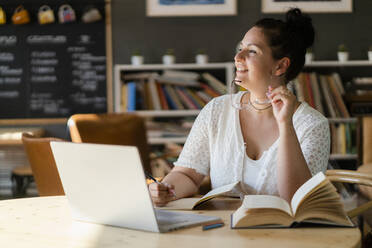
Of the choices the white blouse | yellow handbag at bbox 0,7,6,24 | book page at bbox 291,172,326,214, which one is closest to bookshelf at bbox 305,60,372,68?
the white blouse

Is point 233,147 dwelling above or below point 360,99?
above

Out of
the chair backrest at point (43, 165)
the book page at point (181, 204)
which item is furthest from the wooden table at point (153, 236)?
the chair backrest at point (43, 165)

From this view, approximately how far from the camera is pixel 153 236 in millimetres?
1074

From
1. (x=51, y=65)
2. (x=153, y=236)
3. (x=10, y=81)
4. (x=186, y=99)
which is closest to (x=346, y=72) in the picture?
(x=186, y=99)

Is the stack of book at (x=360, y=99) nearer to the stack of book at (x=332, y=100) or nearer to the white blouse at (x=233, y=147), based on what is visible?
the stack of book at (x=332, y=100)

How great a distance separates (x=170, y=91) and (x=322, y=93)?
4.11 feet

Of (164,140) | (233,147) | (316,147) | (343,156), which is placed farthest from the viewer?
(343,156)

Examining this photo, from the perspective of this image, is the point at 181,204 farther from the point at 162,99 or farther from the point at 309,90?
the point at 309,90

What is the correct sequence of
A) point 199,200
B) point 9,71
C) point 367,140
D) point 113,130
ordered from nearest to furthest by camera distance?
point 199,200
point 113,130
point 367,140
point 9,71

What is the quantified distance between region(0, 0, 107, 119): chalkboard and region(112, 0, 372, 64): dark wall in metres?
0.20

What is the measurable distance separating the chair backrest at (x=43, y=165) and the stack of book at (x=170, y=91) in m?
1.72

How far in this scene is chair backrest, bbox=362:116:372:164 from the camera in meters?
3.90

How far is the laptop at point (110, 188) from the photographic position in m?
1.02

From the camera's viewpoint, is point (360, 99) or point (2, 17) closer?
point (360, 99)
